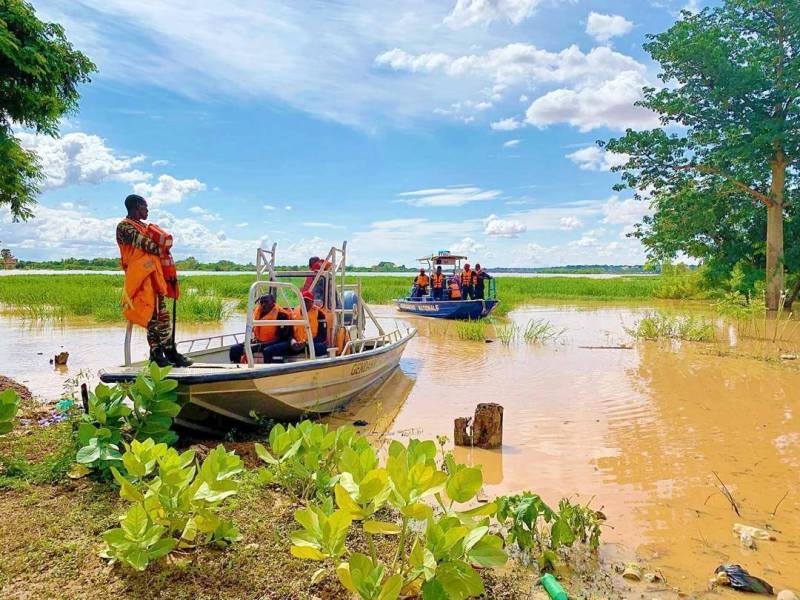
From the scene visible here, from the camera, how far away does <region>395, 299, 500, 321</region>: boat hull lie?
54.7ft

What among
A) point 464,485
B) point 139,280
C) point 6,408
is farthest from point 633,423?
point 6,408

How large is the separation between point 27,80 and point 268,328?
3.92 meters

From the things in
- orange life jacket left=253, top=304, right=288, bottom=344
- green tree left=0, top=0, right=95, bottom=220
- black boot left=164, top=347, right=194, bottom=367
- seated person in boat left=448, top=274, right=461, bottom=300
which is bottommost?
black boot left=164, top=347, right=194, bottom=367

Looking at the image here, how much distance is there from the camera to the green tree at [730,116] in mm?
16141

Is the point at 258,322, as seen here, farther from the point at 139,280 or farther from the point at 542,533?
the point at 542,533

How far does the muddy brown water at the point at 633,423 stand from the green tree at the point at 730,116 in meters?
7.73

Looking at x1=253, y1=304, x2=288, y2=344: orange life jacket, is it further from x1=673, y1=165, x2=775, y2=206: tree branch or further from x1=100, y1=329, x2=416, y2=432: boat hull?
x1=673, y1=165, x2=775, y2=206: tree branch

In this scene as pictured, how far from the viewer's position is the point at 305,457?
11.3 feet

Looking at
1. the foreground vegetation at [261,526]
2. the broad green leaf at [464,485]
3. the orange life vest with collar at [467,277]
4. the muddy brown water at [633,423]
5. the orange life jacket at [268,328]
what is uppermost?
the orange life vest with collar at [467,277]

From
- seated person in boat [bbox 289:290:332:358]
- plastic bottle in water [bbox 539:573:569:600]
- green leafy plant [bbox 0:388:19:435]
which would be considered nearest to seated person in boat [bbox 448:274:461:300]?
seated person in boat [bbox 289:290:332:358]

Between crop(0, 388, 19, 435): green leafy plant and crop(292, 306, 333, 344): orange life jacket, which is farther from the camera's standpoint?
crop(292, 306, 333, 344): orange life jacket

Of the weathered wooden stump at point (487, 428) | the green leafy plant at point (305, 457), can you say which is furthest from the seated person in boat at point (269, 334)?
the green leafy plant at point (305, 457)

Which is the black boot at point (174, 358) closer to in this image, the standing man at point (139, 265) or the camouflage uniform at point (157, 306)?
the camouflage uniform at point (157, 306)

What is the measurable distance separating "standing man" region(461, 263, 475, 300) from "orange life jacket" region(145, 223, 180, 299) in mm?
12975
